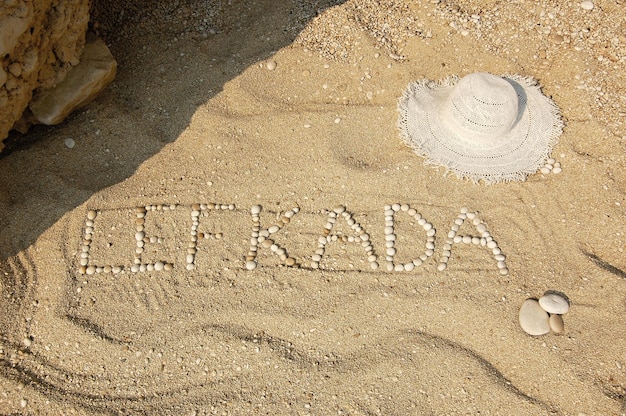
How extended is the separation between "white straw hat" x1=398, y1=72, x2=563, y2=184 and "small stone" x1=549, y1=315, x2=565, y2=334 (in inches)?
38.7

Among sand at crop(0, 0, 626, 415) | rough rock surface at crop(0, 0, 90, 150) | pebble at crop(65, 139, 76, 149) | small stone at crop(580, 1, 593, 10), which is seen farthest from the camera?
small stone at crop(580, 1, 593, 10)

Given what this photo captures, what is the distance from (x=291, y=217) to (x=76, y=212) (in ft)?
4.93

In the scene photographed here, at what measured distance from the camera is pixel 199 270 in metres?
3.36

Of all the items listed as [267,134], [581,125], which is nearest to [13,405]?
A: [267,134]

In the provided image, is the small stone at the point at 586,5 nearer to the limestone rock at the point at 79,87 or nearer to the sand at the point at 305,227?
the sand at the point at 305,227

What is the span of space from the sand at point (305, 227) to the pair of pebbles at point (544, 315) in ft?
0.21

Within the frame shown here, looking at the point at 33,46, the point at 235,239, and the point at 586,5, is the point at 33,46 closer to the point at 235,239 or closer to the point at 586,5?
the point at 235,239

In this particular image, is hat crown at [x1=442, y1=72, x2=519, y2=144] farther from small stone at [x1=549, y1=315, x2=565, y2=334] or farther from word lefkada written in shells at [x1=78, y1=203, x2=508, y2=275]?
small stone at [x1=549, y1=315, x2=565, y2=334]

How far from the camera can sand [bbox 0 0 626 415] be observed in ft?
9.82

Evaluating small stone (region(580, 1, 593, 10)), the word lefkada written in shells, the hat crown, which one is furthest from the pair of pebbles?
small stone (region(580, 1, 593, 10))

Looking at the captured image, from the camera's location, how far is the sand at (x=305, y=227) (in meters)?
2.99

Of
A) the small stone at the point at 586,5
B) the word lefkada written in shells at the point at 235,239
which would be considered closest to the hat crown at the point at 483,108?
the word lefkada written in shells at the point at 235,239

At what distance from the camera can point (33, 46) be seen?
318 centimetres

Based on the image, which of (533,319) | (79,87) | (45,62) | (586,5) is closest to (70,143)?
(79,87)
